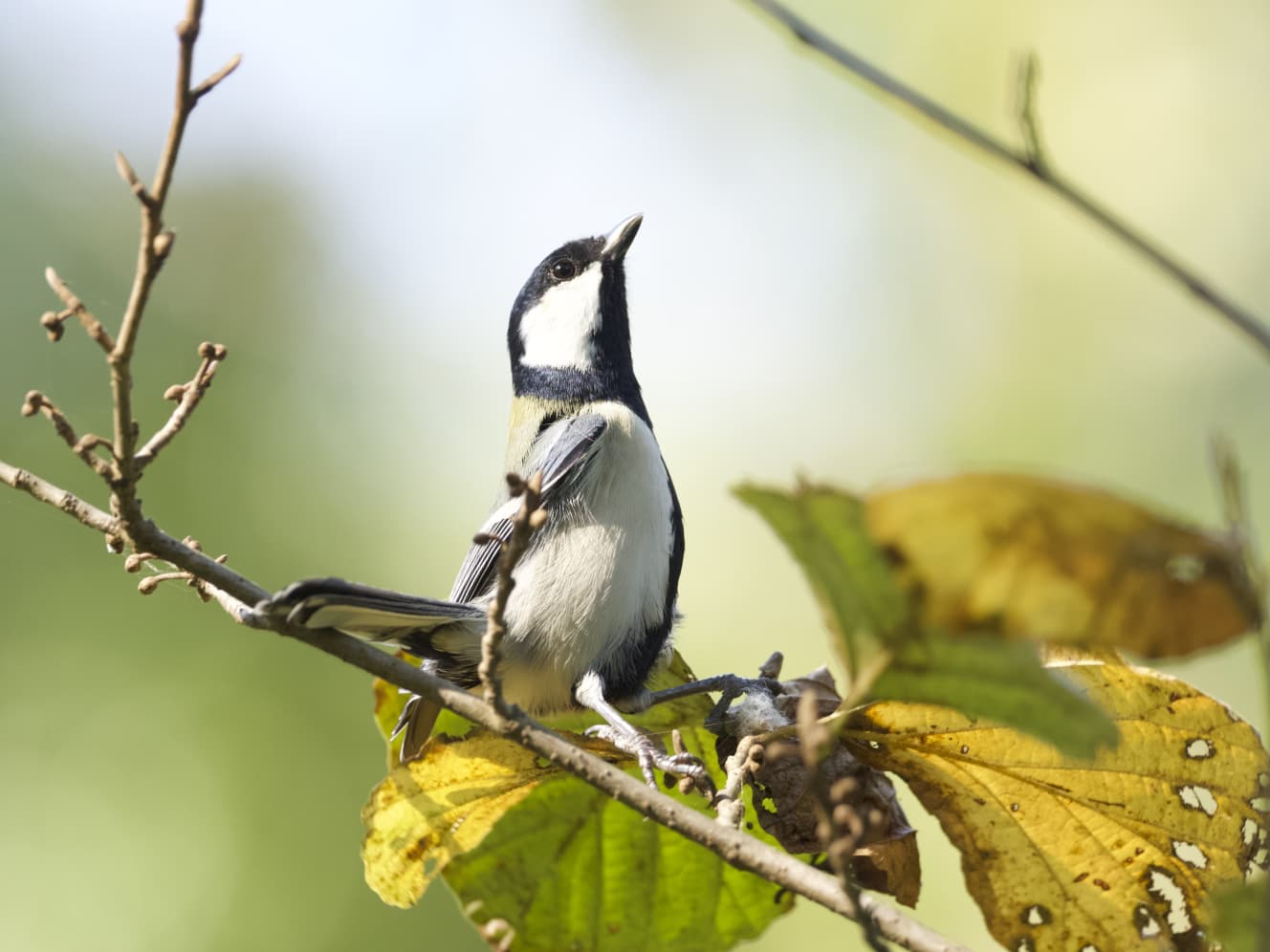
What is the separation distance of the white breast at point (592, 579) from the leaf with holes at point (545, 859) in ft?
2.26

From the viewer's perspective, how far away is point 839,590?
1.02 m

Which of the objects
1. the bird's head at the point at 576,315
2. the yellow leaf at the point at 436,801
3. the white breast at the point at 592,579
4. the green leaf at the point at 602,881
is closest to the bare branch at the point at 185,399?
the yellow leaf at the point at 436,801

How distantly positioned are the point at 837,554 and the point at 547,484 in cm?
152

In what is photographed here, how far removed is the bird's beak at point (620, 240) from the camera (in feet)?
11.1

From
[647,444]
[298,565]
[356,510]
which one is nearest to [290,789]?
[298,565]

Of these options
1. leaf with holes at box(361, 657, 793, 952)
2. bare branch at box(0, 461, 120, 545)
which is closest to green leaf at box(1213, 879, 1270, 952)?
leaf with holes at box(361, 657, 793, 952)

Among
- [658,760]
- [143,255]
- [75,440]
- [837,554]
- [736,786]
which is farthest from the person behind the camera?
[658,760]

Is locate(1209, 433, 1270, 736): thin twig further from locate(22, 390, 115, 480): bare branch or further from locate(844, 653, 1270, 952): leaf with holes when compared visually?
locate(22, 390, 115, 480): bare branch

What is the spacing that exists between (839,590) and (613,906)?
887 mm

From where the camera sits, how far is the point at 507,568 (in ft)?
4.36

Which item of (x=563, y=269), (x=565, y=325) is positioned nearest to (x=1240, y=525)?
(x=565, y=325)

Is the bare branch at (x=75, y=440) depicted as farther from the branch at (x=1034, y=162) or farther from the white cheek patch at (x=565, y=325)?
the white cheek patch at (x=565, y=325)

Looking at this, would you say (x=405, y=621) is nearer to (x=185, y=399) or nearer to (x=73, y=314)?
(x=185, y=399)

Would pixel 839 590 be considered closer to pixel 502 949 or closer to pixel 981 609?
pixel 981 609
